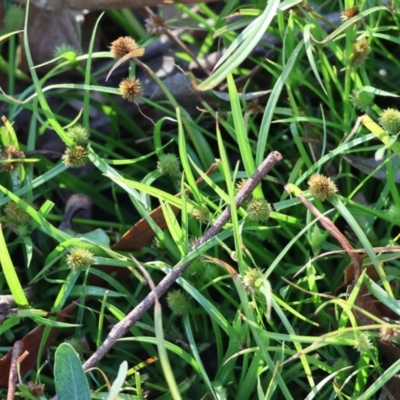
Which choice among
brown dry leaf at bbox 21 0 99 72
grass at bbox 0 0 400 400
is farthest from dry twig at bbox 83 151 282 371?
brown dry leaf at bbox 21 0 99 72

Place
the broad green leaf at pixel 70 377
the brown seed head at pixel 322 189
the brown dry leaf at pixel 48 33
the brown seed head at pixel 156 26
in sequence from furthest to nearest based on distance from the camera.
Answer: the brown dry leaf at pixel 48 33 → the brown seed head at pixel 156 26 → the brown seed head at pixel 322 189 → the broad green leaf at pixel 70 377

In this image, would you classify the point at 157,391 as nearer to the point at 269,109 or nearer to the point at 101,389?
the point at 101,389

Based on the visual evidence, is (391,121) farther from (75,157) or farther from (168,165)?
(75,157)

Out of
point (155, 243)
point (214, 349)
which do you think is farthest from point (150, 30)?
point (214, 349)

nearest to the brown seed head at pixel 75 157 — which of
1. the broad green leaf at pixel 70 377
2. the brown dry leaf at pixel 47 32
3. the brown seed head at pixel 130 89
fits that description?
the brown seed head at pixel 130 89

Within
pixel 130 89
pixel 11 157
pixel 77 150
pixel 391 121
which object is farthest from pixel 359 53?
pixel 11 157

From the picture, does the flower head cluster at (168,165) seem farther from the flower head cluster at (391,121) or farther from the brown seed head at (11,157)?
the flower head cluster at (391,121)

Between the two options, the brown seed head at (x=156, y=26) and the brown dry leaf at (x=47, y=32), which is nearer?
the brown seed head at (x=156, y=26)

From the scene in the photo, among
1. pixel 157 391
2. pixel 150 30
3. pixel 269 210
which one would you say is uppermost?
pixel 150 30
